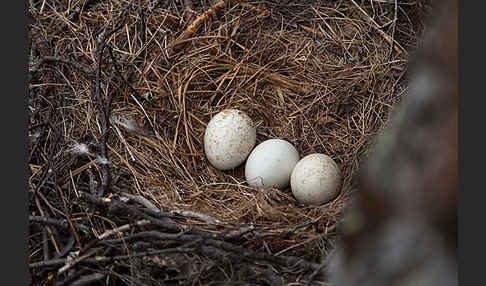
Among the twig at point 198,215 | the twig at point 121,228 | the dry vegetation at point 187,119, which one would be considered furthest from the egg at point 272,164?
the twig at point 121,228

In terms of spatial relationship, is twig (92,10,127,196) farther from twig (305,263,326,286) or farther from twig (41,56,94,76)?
twig (305,263,326,286)

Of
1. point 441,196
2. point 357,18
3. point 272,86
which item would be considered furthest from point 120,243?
point 357,18

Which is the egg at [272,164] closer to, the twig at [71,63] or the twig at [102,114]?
the twig at [102,114]

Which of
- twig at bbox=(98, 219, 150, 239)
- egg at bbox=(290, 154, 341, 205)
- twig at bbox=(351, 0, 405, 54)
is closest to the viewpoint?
twig at bbox=(98, 219, 150, 239)

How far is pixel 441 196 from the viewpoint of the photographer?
0.38m

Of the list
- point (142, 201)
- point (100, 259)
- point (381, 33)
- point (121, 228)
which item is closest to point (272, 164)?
point (142, 201)

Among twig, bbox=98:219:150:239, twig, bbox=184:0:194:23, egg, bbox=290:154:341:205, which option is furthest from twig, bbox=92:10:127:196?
egg, bbox=290:154:341:205

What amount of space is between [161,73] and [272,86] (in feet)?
1.73

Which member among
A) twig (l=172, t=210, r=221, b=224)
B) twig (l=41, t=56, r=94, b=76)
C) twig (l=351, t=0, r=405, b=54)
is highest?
twig (l=351, t=0, r=405, b=54)

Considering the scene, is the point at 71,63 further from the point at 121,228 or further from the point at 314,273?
the point at 314,273

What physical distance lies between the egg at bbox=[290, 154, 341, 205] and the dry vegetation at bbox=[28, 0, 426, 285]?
0.05 meters

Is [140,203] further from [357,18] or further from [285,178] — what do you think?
[357,18]

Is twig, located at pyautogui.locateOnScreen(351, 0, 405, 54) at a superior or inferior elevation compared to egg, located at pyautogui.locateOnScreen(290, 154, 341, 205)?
superior

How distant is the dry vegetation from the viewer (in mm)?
1518
